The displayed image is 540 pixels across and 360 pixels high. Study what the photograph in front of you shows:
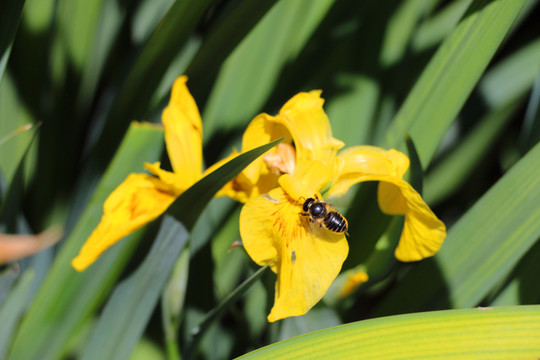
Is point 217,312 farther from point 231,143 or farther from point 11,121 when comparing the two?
point 11,121

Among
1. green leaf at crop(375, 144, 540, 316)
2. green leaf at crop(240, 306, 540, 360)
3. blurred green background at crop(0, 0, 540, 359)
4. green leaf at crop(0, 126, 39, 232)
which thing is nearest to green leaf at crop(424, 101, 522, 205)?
blurred green background at crop(0, 0, 540, 359)

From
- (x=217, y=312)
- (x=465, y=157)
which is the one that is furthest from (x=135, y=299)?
(x=465, y=157)

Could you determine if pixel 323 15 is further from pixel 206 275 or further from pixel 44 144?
pixel 44 144

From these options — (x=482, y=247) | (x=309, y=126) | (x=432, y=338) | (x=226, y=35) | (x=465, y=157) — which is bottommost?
(x=465, y=157)

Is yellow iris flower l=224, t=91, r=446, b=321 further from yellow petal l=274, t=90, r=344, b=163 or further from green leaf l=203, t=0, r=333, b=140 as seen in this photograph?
green leaf l=203, t=0, r=333, b=140

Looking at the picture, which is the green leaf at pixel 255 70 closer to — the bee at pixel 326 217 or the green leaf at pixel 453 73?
the green leaf at pixel 453 73

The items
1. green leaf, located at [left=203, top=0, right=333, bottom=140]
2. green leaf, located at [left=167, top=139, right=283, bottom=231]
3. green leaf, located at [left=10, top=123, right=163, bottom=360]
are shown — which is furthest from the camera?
green leaf, located at [left=203, top=0, right=333, bottom=140]

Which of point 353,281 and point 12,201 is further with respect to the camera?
point 12,201
